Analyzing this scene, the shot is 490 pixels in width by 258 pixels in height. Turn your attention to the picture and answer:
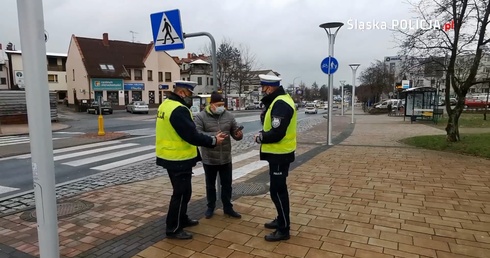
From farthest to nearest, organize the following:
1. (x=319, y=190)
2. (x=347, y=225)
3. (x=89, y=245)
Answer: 1. (x=319, y=190)
2. (x=347, y=225)
3. (x=89, y=245)

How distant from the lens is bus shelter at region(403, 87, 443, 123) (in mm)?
23609

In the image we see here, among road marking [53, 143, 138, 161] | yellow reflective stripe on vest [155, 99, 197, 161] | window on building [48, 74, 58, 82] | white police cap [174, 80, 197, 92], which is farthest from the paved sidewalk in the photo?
window on building [48, 74, 58, 82]

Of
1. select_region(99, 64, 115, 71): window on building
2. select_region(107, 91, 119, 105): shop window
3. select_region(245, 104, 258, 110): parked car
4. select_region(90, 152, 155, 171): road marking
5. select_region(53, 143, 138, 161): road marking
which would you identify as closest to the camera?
select_region(90, 152, 155, 171): road marking

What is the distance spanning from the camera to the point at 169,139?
3.70 meters

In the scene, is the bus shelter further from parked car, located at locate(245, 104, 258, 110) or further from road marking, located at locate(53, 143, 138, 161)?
parked car, located at locate(245, 104, 258, 110)

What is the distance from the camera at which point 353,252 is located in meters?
3.41

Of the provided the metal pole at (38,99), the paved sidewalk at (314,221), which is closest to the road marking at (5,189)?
the paved sidewalk at (314,221)

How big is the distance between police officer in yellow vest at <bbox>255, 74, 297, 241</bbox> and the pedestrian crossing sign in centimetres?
161

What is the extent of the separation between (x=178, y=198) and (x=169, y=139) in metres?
0.69

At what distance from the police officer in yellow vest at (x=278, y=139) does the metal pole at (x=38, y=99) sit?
6.63 feet

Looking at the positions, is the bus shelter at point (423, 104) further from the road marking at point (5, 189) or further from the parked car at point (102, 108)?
the parked car at point (102, 108)

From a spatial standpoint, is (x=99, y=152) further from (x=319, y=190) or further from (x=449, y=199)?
(x=449, y=199)

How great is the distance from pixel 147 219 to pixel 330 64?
29.7 feet

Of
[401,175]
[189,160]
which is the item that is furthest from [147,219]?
[401,175]
